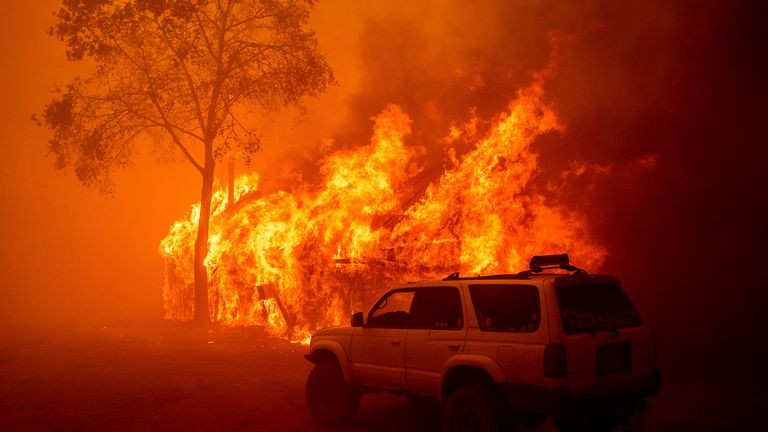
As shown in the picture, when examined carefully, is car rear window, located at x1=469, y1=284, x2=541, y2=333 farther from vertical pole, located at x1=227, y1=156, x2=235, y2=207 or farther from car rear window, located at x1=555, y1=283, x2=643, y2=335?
vertical pole, located at x1=227, y1=156, x2=235, y2=207

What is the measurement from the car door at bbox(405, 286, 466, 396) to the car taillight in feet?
3.37

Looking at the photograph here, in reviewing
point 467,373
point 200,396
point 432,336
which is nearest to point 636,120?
point 432,336

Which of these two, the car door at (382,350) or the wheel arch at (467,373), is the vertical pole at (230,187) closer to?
the car door at (382,350)

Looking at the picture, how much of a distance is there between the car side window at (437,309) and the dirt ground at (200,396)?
169 centimetres

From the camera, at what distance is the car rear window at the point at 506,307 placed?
5.61 metres

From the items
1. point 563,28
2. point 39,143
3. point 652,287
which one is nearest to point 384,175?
point 563,28

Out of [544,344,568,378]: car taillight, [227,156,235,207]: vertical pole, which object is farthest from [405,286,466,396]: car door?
[227,156,235,207]: vertical pole

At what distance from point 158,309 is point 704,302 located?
72.8ft

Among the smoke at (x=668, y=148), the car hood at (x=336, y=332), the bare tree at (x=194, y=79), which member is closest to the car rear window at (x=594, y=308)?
the car hood at (x=336, y=332)

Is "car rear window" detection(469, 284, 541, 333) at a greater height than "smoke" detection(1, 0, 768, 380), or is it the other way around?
"smoke" detection(1, 0, 768, 380)

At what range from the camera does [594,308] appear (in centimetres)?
582

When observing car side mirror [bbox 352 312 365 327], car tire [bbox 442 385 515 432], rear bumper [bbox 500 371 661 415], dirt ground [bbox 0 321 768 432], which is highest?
car side mirror [bbox 352 312 365 327]

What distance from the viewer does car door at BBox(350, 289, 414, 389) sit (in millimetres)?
6781

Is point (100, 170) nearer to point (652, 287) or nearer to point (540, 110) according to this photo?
point (540, 110)
